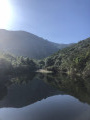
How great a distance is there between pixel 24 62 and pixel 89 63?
92278 mm

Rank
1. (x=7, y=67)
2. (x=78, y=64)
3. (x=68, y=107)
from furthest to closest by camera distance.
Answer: (x=7, y=67) < (x=78, y=64) < (x=68, y=107)

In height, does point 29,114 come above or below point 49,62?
below

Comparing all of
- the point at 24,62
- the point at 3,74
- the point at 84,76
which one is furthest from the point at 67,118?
the point at 24,62

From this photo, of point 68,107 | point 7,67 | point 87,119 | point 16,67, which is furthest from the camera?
point 16,67

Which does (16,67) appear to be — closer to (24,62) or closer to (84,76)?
(24,62)

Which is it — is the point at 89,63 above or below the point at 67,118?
above

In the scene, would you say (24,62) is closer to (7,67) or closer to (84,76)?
(7,67)

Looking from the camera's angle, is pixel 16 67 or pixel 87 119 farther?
pixel 16 67

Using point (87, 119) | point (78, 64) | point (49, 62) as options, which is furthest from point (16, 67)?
point (87, 119)

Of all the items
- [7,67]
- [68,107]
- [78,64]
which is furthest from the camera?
[7,67]

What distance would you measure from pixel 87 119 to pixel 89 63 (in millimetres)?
54897

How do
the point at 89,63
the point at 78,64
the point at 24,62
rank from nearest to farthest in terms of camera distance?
the point at 89,63 → the point at 78,64 → the point at 24,62

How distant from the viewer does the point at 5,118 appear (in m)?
25.1

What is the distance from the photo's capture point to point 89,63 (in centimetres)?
7512
